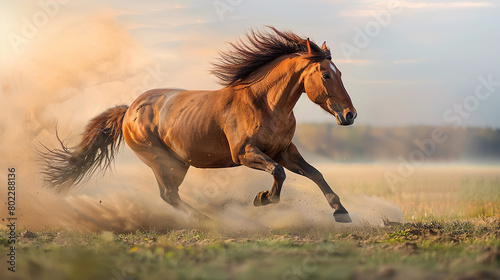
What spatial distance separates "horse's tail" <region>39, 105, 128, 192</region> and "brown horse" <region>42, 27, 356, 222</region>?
291mm

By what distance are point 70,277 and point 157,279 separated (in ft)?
1.95

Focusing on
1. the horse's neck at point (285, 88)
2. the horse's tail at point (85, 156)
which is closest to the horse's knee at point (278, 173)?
the horse's neck at point (285, 88)

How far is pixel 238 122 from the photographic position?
7.76 metres

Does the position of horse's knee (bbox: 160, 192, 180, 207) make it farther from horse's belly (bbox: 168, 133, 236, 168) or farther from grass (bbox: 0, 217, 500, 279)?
grass (bbox: 0, 217, 500, 279)

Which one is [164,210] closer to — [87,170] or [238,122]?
[87,170]

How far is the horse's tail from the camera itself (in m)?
9.66

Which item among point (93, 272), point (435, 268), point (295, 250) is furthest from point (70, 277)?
point (435, 268)

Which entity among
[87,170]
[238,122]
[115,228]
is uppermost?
[238,122]

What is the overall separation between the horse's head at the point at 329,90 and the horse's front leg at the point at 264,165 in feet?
3.02

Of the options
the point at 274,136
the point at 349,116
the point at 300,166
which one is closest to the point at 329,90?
the point at 349,116

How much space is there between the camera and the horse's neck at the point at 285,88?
761 cm

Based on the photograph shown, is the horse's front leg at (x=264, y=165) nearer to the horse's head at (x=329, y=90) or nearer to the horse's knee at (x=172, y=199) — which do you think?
the horse's head at (x=329, y=90)

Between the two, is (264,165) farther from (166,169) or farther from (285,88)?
(166,169)

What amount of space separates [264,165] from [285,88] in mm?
1024
